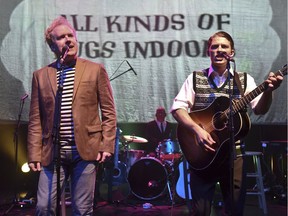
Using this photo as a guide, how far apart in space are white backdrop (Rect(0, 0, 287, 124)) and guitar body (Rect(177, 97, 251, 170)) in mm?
2517

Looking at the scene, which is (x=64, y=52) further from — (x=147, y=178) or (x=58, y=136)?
(x=147, y=178)

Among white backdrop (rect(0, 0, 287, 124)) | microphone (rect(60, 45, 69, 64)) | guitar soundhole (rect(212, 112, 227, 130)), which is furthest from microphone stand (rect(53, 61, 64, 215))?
white backdrop (rect(0, 0, 287, 124))

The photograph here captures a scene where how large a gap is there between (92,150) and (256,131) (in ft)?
22.8

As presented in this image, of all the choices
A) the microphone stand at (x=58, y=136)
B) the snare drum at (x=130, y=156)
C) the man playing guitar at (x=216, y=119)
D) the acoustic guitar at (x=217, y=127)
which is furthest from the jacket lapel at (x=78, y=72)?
the snare drum at (x=130, y=156)

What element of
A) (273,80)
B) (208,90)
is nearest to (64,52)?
(208,90)

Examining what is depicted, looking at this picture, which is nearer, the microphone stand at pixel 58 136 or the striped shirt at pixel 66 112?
the microphone stand at pixel 58 136

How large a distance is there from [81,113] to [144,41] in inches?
119

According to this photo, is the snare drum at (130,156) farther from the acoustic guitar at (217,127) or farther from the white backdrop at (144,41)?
the acoustic guitar at (217,127)

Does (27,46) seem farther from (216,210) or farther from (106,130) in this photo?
(216,210)

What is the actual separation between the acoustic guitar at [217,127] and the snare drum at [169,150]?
405 centimetres

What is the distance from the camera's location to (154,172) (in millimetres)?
7770

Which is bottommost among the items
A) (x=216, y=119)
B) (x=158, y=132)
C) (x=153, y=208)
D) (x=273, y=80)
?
(x=153, y=208)

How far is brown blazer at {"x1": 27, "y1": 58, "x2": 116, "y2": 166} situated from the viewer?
3170 millimetres

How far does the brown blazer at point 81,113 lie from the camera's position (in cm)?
317
